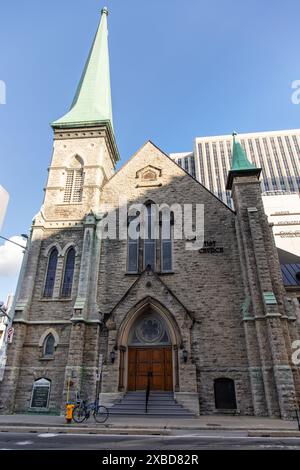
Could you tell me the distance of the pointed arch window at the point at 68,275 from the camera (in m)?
17.0

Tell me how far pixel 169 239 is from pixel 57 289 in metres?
7.11

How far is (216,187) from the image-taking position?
93062mm

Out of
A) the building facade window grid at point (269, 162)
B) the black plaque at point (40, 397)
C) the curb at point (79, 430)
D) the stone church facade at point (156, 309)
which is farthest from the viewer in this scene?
the building facade window grid at point (269, 162)

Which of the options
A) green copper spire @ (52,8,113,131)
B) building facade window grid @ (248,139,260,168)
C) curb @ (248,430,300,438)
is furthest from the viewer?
building facade window grid @ (248,139,260,168)

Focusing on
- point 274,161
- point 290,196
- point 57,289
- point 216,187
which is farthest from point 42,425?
point 274,161

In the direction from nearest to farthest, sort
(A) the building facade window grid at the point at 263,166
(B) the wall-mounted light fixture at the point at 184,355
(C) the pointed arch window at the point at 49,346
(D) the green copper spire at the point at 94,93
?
(B) the wall-mounted light fixture at the point at 184,355, (C) the pointed arch window at the point at 49,346, (D) the green copper spire at the point at 94,93, (A) the building facade window grid at the point at 263,166

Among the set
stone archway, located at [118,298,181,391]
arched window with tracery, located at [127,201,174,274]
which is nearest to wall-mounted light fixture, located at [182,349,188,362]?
stone archway, located at [118,298,181,391]

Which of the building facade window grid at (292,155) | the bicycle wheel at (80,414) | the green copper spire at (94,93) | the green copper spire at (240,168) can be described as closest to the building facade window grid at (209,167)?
the building facade window grid at (292,155)

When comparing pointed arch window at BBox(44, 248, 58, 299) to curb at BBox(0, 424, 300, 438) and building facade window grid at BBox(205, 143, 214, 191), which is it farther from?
building facade window grid at BBox(205, 143, 214, 191)

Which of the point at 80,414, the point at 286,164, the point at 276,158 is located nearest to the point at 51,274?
the point at 80,414

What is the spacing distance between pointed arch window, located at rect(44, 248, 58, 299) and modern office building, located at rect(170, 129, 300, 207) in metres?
75.7

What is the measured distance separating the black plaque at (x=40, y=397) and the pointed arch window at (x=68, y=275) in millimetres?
4599

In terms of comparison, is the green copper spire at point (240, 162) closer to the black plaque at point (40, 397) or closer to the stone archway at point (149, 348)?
the stone archway at point (149, 348)

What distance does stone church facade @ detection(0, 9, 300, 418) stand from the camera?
1392cm
